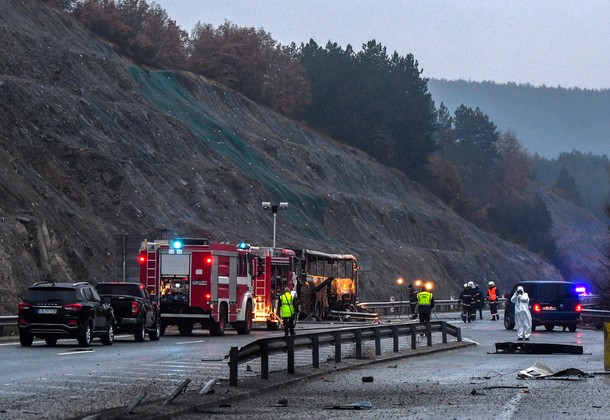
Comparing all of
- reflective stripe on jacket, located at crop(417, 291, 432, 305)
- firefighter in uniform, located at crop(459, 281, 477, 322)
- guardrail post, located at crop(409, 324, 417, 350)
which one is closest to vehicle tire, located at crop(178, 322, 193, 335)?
reflective stripe on jacket, located at crop(417, 291, 432, 305)

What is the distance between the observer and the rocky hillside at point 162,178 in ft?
185

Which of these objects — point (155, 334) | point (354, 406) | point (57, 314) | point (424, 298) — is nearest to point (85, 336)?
point (57, 314)

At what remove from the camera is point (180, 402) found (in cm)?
1672

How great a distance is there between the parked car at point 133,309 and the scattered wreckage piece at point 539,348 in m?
10.1

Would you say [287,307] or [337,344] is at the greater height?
[287,307]

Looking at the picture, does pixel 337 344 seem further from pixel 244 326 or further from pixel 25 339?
pixel 244 326

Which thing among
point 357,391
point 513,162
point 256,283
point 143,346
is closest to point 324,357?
point 143,346

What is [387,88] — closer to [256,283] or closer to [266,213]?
[266,213]

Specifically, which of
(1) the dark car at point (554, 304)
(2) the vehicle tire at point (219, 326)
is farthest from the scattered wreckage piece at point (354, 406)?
(1) the dark car at point (554, 304)

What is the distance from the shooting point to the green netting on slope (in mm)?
84062

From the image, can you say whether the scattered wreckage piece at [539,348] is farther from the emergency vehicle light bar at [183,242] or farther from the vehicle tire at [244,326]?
the vehicle tire at [244,326]

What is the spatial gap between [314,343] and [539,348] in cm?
903

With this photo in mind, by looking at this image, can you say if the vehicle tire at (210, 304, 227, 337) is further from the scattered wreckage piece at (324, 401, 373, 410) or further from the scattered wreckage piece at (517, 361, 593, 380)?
the scattered wreckage piece at (324, 401, 373, 410)

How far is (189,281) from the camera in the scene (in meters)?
40.4
